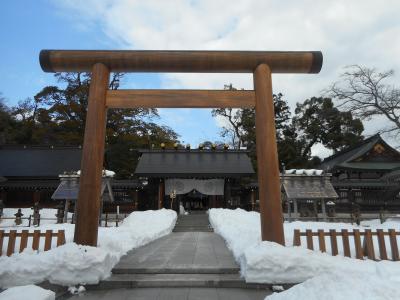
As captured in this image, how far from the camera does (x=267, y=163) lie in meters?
5.86

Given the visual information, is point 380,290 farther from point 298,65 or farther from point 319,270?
point 298,65

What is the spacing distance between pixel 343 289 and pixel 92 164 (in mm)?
4519

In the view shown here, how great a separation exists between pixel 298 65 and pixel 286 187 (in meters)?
8.69

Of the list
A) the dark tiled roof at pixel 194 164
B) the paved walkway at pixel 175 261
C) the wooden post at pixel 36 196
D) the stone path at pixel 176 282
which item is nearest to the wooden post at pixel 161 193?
the dark tiled roof at pixel 194 164

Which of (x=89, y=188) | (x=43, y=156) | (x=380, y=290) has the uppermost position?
(x=43, y=156)

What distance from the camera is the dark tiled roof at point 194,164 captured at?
23798mm

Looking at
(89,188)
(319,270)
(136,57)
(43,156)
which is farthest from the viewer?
(43,156)

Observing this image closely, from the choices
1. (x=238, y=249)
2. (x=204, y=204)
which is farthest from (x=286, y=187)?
(x=204, y=204)

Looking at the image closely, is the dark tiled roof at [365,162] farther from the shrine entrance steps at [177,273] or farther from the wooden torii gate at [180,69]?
the shrine entrance steps at [177,273]

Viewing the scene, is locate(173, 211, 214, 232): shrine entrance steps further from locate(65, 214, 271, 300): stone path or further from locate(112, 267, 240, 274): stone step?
locate(112, 267, 240, 274): stone step

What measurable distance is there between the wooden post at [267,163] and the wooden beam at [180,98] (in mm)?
287

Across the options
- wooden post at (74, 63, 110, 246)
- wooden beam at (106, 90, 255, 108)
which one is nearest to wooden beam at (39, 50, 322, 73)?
wooden post at (74, 63, 110, 246)

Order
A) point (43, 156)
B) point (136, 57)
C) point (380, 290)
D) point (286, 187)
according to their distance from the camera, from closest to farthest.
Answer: point (380, 290) < point (136, 57) < point (286, 187) < point (43, 156)

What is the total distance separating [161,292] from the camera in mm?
4785
